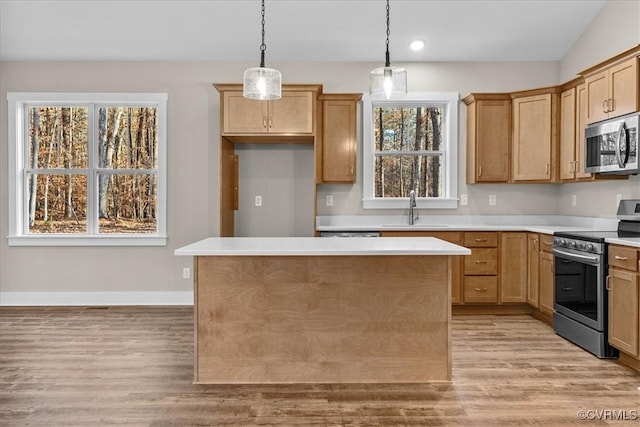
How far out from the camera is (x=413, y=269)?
307 cm

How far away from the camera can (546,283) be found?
4.49m

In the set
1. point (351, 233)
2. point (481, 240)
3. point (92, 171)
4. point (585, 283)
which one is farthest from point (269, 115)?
point (585, 283)

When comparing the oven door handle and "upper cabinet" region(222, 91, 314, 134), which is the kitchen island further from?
"upper cabinet" region(222, 91, 314, 134)

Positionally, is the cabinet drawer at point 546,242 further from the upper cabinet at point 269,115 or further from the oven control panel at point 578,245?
the upper cabinet at point 269,115

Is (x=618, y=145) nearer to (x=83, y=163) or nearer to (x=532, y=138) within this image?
(x=532, y=138)

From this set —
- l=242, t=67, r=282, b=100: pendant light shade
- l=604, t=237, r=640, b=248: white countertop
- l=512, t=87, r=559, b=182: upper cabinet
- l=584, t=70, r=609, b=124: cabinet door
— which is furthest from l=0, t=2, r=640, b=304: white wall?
l=242, t=67, r=282, b=100: pendant light shade

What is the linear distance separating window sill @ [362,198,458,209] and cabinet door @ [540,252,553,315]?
1.19m

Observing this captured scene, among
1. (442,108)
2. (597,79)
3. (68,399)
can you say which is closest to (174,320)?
(68,399)

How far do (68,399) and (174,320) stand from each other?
6.05ft

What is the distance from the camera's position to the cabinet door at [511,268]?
193 inches

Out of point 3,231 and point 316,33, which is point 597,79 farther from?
point 3,231

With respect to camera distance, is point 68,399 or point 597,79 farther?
point 597,79

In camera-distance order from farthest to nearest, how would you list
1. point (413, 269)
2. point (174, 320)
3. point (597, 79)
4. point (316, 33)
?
point (316, 33), point (174, 320), point (597, 79), point (413, 269)

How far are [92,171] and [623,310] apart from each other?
512cm
